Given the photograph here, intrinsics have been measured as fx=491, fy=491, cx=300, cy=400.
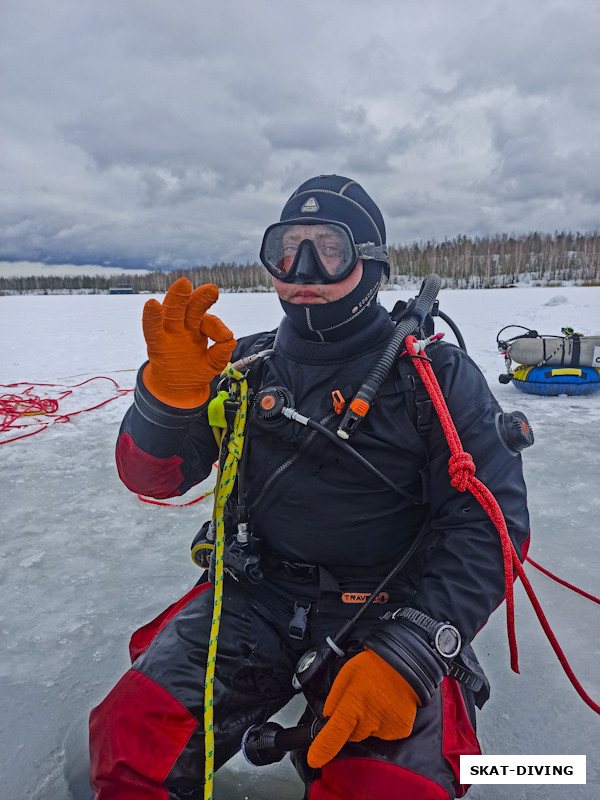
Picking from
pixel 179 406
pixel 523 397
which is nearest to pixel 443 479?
pixel 179 406

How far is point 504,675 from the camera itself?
1754 millimetres

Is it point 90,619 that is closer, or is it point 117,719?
point 117,719

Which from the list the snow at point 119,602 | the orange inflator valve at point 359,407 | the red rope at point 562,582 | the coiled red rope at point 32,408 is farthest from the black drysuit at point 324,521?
the coiled red rope at point 32,408

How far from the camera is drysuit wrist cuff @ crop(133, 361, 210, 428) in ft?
4.58

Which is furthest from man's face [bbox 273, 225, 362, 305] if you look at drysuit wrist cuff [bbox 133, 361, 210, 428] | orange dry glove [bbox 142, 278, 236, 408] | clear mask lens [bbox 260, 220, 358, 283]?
drysuit wrist cuff [bbox 133, 361, 210, 428]

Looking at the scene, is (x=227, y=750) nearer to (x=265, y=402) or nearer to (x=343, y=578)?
(x=343, y=578)

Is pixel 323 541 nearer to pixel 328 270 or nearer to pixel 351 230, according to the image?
pixel 328 270

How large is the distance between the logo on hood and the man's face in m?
0.07

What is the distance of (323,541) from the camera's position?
4.87 ft

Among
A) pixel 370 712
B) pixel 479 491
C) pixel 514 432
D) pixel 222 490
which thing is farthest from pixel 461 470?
pixel 222 490

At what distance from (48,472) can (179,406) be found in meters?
2.51

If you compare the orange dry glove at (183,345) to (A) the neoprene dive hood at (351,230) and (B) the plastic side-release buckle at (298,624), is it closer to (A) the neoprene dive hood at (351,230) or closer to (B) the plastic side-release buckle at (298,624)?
(A) the neoprene dive hood at (351,230)

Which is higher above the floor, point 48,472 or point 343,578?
point 343,578

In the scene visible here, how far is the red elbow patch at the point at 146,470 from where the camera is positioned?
59.2 inches
